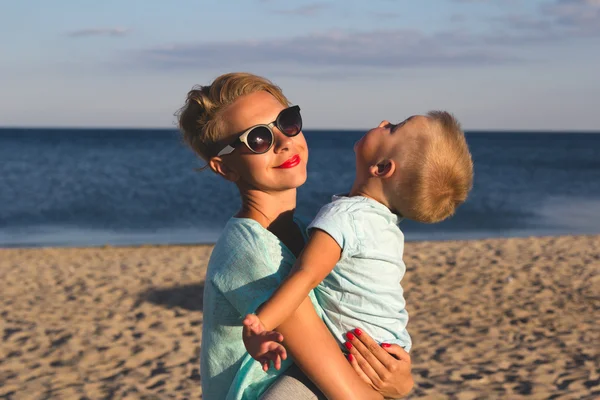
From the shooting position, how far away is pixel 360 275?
216 cm

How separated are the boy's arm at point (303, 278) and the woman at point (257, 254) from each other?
6cm

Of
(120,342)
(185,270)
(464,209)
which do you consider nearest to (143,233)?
(185,270)

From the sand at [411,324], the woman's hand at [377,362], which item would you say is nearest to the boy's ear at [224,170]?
the woman's hand at [377,362]

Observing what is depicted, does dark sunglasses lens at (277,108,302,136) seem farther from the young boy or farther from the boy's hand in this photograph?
the boy's hand

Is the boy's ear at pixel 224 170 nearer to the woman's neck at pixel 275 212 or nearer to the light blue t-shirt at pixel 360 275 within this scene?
the woman's neck at pixel 275 212

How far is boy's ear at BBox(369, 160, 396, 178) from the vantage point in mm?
2287

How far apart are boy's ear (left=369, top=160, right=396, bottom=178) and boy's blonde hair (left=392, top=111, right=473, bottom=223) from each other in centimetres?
5

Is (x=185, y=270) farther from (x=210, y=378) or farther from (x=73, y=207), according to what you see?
(x=73, y=207)

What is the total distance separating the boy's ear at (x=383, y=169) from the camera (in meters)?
2.29

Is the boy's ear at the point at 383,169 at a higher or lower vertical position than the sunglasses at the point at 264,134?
lower

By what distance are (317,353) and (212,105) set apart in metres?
0.82

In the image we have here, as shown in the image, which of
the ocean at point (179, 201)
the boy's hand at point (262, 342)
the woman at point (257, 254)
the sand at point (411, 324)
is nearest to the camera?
the boy's hand at point (262, 342)

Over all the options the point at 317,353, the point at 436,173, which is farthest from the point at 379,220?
the point at 317,353

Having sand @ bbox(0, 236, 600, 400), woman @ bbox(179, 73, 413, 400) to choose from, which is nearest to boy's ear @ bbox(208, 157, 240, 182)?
woman @ bbox(179, 73, 413, 400)
